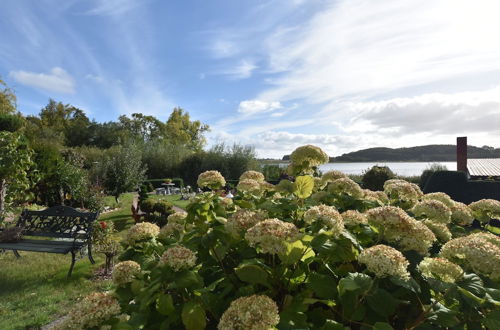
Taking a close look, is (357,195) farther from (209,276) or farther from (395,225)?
(209,276)

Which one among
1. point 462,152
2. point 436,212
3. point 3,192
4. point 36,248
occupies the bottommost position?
point 36,248

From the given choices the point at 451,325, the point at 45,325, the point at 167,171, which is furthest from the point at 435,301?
the point at 167,171

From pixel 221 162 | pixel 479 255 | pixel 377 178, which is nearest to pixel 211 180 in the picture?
pixel 479 255

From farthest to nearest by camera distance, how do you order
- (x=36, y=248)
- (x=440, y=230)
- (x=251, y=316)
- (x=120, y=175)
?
(x=120, y=175)
(x=36, y=248)
(x=440, y=230)
(x=251, y=316)

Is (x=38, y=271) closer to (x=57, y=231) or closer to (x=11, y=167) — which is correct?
(x=57, y=231)

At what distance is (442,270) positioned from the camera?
1.04m

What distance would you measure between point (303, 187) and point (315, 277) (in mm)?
683

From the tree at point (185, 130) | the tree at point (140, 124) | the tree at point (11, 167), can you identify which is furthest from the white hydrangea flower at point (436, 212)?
the tree at point (140, 124)

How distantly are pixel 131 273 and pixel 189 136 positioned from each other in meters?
36.2

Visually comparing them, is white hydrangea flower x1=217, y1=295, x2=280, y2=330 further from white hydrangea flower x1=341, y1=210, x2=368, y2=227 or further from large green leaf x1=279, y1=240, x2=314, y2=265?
white hydrangea flower x1=341, y1=210, x2=368, y2=227

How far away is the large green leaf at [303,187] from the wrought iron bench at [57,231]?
445 centimetres

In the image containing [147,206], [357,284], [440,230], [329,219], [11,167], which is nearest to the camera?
[357,284]

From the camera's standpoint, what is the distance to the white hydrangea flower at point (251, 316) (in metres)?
0.84

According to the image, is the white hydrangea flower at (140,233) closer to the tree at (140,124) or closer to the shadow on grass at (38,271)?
the shadow on grass at (38,271)
